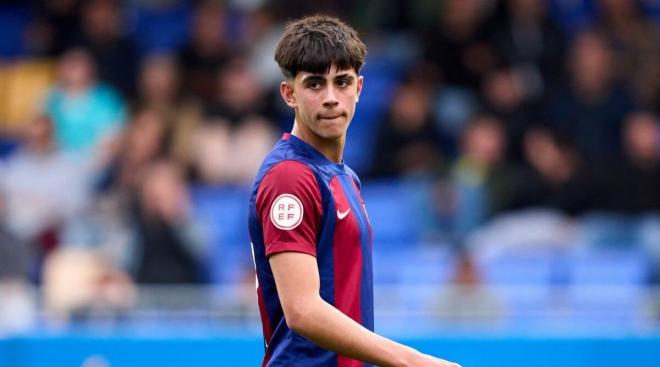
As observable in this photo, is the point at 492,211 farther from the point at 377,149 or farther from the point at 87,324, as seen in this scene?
the point at 87,324

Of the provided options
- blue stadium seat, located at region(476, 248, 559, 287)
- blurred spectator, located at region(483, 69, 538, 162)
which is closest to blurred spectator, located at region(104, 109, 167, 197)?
blurred spectator, located at region(483, 69, 538, 162)

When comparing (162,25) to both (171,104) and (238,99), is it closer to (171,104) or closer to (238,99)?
(171,104)

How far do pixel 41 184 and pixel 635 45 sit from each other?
497 centimetres

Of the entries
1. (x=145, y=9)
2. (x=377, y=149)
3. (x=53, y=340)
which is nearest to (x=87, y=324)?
(x=53, y=340)

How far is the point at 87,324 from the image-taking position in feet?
29.0

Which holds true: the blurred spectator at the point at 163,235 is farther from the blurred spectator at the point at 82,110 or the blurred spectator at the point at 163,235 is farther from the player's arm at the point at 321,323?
the player's arm at the point at 321,323

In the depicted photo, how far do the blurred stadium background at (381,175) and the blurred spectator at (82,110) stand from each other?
0.02 meters

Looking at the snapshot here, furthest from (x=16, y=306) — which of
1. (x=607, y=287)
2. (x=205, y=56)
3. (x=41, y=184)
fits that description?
(x=607, y=287)

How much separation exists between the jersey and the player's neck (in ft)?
0.09

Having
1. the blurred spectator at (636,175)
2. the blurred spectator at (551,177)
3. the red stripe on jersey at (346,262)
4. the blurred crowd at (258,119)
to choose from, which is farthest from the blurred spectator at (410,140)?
the red stripe on jersey at (346,262)

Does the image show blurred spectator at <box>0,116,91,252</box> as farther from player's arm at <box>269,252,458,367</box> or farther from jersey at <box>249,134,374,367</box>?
player's arm at <box>269,252,458,367</box>

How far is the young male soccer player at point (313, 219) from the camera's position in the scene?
3.65 metres

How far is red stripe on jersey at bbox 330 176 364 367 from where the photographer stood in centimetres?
380

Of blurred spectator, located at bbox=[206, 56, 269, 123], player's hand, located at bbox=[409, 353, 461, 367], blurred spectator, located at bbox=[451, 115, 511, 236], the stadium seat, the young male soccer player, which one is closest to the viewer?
player's hand, located at bbox=[409, 353, 461, 367]
